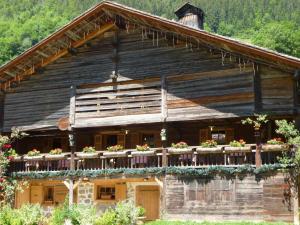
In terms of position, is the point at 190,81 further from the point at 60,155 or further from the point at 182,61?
the point at 60,155

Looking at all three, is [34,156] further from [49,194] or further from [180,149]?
[180,149]

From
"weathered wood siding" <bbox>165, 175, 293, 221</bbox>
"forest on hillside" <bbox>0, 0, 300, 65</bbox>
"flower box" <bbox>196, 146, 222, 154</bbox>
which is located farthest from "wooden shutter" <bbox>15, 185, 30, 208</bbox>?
"forest on hillside" <bbox>0, 0, 300, 65</bbox>

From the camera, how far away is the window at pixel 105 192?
90.3 feet

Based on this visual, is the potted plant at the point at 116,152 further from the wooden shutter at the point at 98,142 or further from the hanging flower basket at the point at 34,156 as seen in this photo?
the hanging flower basket at the point at 34,156

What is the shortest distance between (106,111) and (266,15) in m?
87.4

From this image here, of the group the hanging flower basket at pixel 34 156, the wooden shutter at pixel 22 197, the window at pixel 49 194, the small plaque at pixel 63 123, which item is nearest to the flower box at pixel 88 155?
the small plaque at pixel 63 123

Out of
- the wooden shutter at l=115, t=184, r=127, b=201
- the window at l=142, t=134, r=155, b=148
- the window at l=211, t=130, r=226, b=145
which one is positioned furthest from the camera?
the window at l=142, t=134, r=155, b=148

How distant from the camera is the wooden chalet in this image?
22047 mm

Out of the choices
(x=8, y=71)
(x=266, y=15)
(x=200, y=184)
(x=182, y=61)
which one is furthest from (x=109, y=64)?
(x=266, y=15)

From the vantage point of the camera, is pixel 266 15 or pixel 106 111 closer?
pixel 106 111

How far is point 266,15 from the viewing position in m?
106

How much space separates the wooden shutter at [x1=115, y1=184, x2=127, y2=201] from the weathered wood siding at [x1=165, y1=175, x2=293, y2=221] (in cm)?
435

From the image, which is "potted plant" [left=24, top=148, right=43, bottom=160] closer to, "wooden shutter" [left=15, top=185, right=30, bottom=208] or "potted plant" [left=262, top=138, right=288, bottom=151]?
"wooden shutter" [left=15, top=185, right=30, bottom=208]

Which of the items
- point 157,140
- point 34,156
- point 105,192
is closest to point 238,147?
point 157,140
